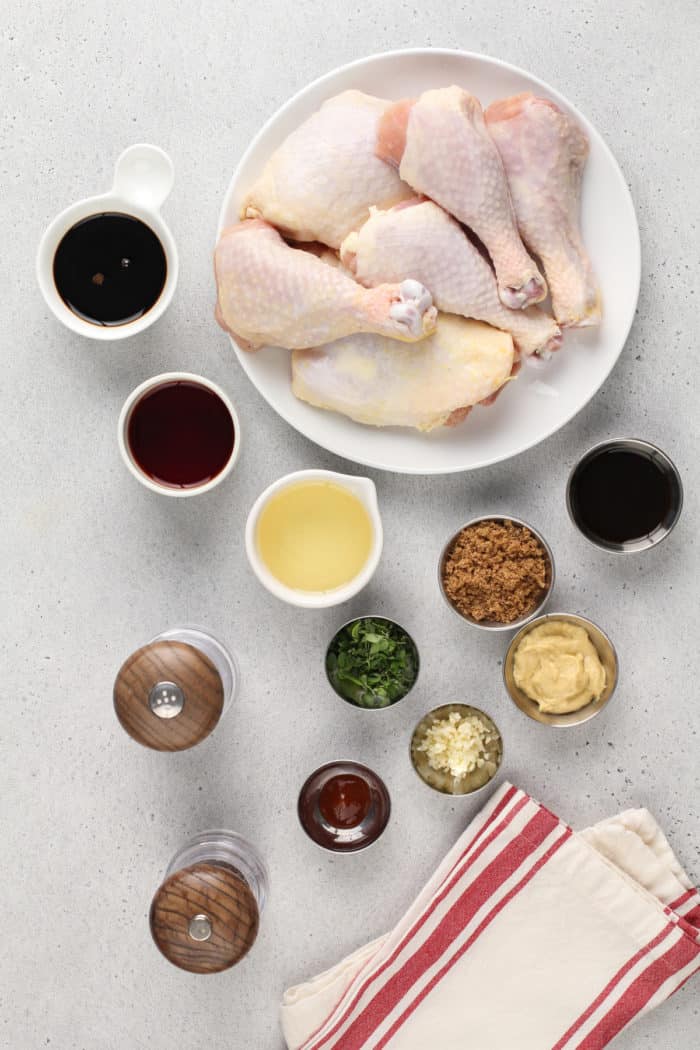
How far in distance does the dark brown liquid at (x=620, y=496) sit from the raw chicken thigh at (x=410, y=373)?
0.22m

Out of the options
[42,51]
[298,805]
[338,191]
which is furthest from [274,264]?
[298,805]

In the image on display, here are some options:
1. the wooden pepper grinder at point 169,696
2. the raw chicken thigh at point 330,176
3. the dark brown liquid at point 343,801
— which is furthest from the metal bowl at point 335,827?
the raw chicken thigh at point 330,176

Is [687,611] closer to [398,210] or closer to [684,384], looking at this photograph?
[684,384]

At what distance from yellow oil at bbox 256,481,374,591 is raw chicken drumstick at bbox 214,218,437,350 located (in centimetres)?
23

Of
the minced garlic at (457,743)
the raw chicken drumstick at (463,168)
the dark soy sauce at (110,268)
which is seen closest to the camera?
the raw chicken drumstick at (463,168)

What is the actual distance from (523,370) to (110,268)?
0.60 meters

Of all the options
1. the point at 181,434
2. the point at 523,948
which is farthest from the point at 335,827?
the point at 181,434

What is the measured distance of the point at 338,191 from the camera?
1.25m

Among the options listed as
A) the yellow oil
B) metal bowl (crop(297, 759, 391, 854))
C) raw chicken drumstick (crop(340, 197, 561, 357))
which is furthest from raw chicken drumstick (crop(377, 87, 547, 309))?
metal bowl (crop(297, 759, 391, 854))

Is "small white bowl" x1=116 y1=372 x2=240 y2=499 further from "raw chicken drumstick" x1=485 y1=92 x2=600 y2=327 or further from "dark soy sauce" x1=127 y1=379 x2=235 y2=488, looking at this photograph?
"raw chicken drumstick" x1=485 y1=92 x2=600 y2=327

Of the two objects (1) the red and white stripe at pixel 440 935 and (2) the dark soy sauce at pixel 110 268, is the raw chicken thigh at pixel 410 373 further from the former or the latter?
(1) the red and white stripe at pixel 440 935

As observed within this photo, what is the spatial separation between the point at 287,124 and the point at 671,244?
600mm

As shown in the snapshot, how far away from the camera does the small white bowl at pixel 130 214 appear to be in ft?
4.23

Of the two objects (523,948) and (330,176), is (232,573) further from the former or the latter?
(523,948)
